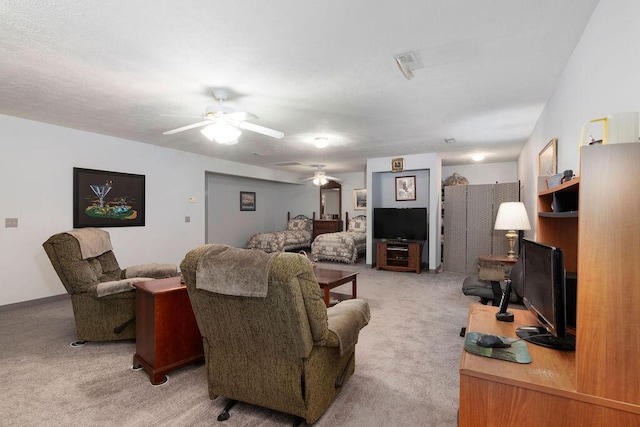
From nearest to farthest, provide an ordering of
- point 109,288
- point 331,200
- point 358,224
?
point 109,288, point 358,224, point 331,200

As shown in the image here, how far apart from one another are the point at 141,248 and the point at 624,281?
19.0 feet

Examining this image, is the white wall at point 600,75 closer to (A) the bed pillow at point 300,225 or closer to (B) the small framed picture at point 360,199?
(B) the small framed picture at point 360,199

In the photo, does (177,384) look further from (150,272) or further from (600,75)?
(600,75)

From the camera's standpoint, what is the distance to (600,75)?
1785 millimetres

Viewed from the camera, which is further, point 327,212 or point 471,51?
point 327,212

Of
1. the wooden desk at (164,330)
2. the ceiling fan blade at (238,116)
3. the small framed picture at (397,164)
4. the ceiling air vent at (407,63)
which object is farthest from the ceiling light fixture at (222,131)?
the small framed picture at (397,164)

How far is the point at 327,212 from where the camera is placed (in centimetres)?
998

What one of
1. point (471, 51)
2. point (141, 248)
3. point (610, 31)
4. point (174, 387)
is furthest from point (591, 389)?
point (141, 248)

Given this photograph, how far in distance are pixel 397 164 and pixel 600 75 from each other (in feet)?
15.8

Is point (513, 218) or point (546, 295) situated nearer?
point (546, 295)

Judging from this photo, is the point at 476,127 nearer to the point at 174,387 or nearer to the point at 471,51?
the point at 471,51

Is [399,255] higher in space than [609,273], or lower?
lower

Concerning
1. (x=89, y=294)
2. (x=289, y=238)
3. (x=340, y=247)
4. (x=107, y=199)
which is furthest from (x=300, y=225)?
(x=89, y=294)

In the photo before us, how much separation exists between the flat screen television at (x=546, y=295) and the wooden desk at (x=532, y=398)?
0.12 meters
